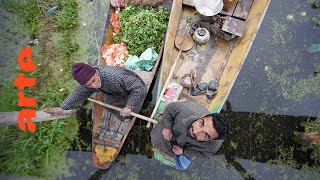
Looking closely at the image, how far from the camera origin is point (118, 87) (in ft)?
12.5

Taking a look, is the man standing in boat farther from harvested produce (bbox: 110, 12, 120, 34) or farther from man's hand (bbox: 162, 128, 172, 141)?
harvested produce (bbox: 110, 12, 120, 34)

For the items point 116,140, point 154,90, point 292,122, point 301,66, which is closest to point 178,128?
point 116,140

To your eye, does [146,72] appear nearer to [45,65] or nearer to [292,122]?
[45,65]

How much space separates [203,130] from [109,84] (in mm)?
1461

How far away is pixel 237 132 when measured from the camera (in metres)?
5.13

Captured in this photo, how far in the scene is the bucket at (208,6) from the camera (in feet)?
15.8

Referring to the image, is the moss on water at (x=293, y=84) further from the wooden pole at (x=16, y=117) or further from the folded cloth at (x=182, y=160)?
the wooden pole at (x=16, y=117)

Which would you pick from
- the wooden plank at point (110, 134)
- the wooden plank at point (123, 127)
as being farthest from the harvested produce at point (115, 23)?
the wooden plank at point (110, 134)

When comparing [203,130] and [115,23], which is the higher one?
[115,23]

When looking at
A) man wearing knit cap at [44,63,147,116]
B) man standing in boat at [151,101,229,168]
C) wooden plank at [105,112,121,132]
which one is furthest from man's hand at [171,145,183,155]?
wooden plank at [105,112,121,132]

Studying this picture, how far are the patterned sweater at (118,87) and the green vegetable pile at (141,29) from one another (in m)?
1.08

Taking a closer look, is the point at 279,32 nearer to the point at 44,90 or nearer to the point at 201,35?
the point at 201,35

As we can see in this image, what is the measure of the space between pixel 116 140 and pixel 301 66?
3507mm

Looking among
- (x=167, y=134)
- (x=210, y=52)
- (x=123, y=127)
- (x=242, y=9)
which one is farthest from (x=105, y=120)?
(x=242, y=9)
